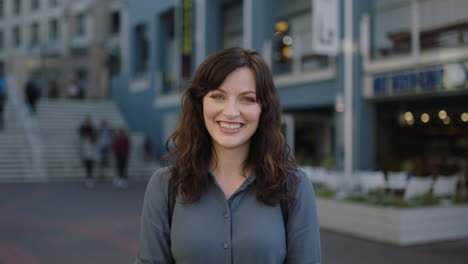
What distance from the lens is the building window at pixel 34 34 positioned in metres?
42.7

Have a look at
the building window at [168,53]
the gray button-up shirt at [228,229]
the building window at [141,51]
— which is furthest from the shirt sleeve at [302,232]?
the building window at [141,51]

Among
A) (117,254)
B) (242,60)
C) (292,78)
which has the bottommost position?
(117,254)

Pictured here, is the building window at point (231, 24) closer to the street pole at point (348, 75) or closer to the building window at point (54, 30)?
the street pole at point (348, 75)

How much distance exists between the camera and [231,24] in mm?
20078

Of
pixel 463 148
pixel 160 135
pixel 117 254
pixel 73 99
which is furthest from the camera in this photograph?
pixel 73 99

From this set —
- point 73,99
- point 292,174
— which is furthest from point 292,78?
point 73,99

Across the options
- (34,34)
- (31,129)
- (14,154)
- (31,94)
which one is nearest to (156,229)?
(14,154)

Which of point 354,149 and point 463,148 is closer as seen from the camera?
point 354,149

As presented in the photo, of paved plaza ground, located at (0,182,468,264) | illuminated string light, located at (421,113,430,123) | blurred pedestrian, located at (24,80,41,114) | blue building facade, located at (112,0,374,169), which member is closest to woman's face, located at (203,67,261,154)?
paved plaza ground, located at (0,182,468,264)

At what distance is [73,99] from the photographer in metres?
27.9

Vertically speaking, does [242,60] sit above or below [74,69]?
below

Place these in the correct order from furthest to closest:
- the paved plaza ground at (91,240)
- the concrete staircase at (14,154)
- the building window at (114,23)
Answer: the building window at (114,23) → the concrete staircase at (14,154) → the paved plaza ground at (91,240)

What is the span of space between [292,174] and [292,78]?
1290cm

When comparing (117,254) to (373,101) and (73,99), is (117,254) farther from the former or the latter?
(73,99)
